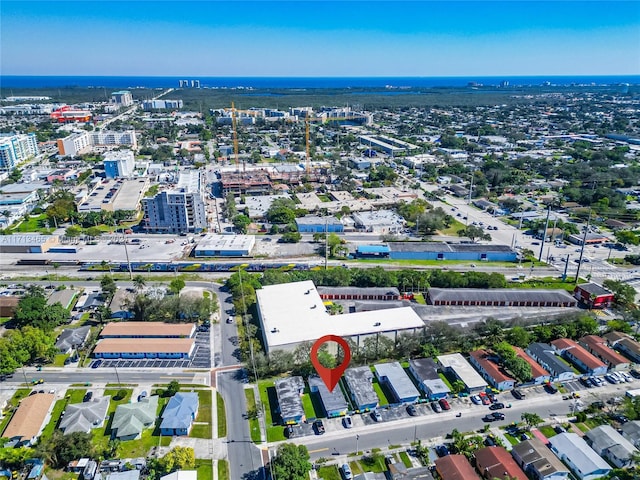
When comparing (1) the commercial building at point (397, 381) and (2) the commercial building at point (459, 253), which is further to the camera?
(2) the commercial building at point (459, 253)

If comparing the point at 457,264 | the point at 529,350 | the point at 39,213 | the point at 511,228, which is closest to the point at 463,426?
the point at 529,350

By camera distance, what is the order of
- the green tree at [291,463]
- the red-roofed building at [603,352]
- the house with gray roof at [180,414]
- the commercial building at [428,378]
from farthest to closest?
the red-roofed building at [603,352], the commercial building at [428,378], the house with gray roof at [180,414], the green tree at [291,463]

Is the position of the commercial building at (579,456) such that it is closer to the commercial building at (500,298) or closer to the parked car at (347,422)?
the parked car at (347,422)

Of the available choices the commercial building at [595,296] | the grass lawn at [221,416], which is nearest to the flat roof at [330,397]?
the grass lawn at [221,416]

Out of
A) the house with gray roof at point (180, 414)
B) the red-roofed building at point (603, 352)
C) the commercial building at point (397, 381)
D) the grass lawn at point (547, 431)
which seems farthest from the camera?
the red-roofed building at point (603, 352)

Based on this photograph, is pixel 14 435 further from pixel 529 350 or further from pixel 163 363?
pixel 529 350

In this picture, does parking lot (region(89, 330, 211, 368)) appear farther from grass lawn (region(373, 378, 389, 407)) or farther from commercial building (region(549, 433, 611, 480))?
commercial building (region(549, 433, 611, 480))
